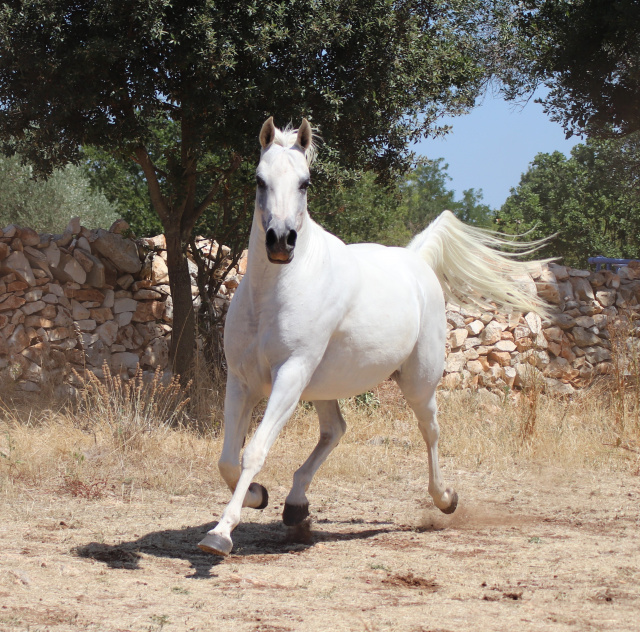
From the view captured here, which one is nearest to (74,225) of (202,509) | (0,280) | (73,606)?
(0,280)

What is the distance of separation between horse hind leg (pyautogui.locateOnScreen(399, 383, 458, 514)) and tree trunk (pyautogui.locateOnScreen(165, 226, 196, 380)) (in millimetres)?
3900

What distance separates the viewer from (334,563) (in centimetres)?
391

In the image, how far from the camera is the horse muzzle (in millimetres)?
3500

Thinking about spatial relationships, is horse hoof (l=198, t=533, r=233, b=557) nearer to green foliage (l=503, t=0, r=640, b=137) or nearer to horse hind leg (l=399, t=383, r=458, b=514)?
horse hind leg (l=399, t=383, r=458, b=514)

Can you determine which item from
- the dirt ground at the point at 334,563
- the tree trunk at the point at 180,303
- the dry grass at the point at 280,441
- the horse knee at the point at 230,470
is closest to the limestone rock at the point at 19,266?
the dry grass at the point at 280,441

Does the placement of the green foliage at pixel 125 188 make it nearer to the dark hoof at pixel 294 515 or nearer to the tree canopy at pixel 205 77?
the tree canopy at pixel 205 77

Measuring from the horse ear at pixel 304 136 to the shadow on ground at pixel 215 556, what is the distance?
2133 millimetres

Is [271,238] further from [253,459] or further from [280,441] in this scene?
[280,441]

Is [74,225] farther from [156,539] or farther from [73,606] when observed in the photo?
[73,606]

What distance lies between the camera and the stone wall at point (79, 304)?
8758 mm

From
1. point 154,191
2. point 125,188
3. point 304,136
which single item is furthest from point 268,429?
point 125,188

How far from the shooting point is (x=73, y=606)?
9.59 ft

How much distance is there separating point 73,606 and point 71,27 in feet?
21.0

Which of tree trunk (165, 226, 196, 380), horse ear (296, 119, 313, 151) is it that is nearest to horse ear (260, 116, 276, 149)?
horse ear (296, 119, 313, 151)
